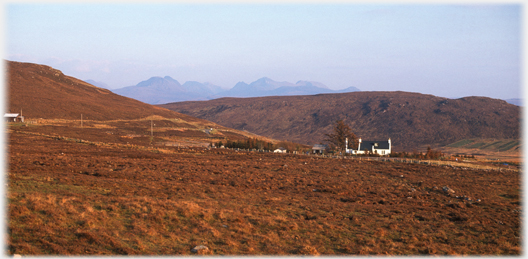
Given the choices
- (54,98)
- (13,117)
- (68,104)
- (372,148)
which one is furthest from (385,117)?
(13,117)

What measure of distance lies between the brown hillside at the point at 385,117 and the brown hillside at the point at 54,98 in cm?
5141

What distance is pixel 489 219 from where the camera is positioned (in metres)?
16.3

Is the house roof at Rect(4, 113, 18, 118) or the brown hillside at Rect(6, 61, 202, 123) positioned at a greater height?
the brown hillside at Rect(6, 61, 202, 123)

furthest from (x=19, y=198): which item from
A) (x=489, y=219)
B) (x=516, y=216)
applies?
(x=516, y=216)

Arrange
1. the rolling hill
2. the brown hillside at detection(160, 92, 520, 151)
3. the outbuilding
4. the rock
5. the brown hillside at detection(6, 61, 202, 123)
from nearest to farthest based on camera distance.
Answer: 1. the rock
2. the outbuilding
3. the rolling hill
4. the brown hillside at detection(6, 61, 202, 123)
5. the brown hillside at detection(160, 92, 520, 151)

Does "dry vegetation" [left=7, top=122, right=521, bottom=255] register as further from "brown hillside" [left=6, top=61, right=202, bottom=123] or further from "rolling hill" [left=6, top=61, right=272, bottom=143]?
"brown hillside" [left=6, top=61, right=202, bottom=123]

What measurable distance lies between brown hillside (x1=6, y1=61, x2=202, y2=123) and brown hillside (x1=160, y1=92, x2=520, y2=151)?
5141 cm

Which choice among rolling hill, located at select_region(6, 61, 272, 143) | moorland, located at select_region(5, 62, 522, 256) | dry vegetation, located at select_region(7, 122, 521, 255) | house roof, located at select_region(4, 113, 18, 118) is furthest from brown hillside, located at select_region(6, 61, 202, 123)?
dry vegetation, located at select_region(7, 122, 521, 255)

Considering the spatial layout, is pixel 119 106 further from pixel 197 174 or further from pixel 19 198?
pixel 19 198

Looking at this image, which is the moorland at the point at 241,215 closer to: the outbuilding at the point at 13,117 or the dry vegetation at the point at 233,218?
the dry vegetation at the point at 233,218

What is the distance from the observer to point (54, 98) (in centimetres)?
10812

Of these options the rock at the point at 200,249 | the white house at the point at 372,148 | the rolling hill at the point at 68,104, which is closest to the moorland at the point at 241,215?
the rock at the point at 200,249

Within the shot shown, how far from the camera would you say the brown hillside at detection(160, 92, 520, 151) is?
134250 millimetres

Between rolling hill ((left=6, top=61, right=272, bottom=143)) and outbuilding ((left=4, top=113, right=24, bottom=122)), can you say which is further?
→ rolling hill ((left=6, top=61, right=272, bottom=143))
